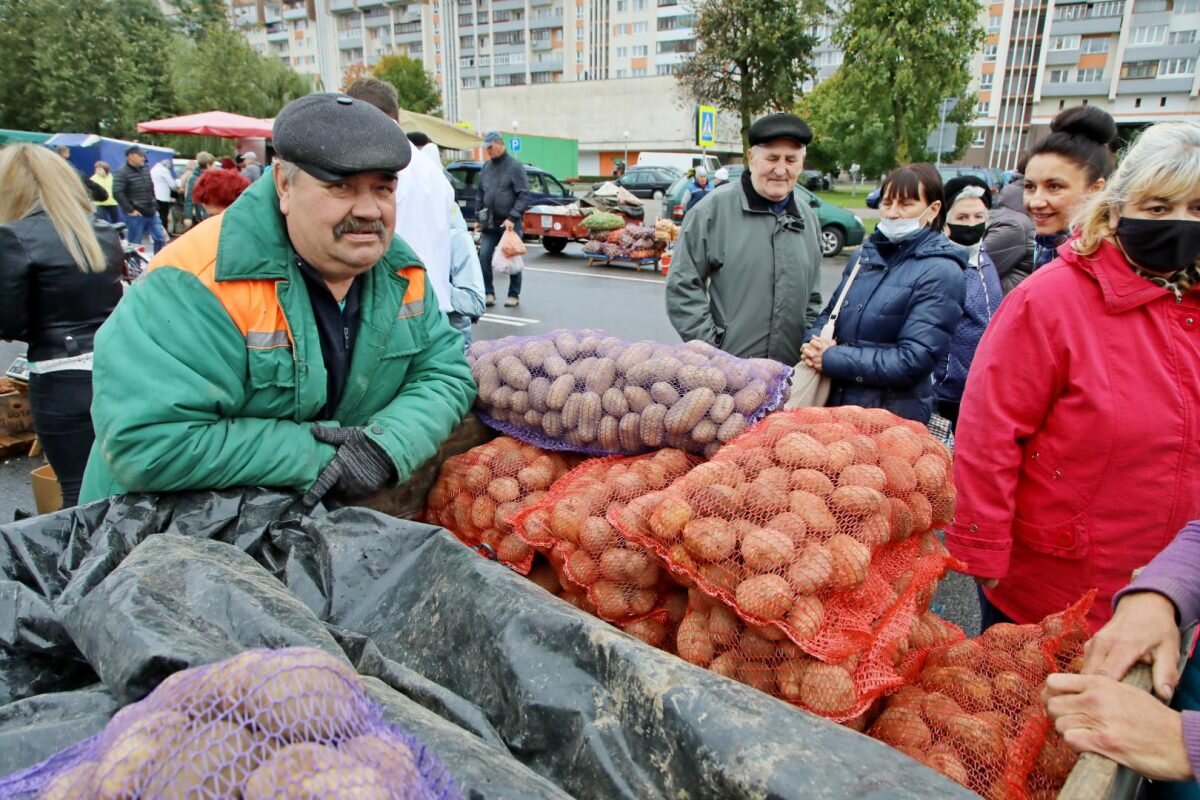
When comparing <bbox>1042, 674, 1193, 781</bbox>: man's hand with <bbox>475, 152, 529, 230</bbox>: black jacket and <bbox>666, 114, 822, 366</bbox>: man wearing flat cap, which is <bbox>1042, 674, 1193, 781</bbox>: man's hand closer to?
<bbox>666, 114, 822, 366</bbox>: man wearing flat cap

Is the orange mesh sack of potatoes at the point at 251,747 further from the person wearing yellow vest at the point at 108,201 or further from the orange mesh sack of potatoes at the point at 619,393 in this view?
the person wearing yellow vest at the point at 108,201

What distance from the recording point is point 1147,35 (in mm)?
60688

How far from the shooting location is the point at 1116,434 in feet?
6.21

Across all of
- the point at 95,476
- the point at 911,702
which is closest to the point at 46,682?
the point at 95,476

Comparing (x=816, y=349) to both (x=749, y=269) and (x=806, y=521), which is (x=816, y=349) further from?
(x=806, y=521)

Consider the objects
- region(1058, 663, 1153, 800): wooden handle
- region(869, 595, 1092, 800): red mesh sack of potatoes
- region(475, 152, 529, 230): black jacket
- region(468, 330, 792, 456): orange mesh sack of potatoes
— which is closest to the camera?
region(1058, 663, 1153, 800): wooden handle

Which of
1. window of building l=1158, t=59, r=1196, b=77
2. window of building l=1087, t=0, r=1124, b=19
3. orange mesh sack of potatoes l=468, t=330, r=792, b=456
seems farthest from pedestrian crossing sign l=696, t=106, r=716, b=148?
window of building l=1087, t=0, r=1124, b=19

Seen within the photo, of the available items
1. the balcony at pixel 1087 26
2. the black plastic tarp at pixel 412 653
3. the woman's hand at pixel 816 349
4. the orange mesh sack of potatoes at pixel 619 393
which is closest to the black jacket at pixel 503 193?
the woman's hand at pixel 816 349

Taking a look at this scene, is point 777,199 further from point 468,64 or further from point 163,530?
point 468,64

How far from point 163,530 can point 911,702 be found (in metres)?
1.82

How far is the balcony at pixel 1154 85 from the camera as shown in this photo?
5688 cm

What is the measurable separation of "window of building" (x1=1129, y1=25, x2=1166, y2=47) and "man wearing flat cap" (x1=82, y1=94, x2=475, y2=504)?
260 ft

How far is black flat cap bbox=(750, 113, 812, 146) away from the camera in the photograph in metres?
3.42

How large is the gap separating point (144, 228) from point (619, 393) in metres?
16.8
